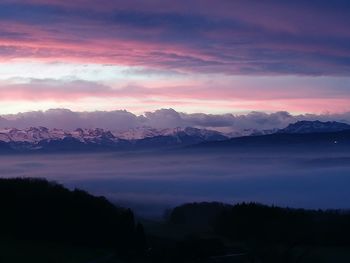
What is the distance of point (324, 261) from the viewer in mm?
35062

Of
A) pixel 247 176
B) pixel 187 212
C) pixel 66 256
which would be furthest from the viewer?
pixel 247 176

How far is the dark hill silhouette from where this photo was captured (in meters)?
36.8

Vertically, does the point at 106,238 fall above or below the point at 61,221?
below

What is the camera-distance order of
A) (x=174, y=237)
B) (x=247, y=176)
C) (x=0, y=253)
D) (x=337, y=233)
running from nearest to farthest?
(x=0, y=253)
(x=174, y=237)
(x=337, y=233)
(x=247, y=176)

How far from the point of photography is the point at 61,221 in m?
37.7

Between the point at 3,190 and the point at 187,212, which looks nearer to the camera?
the point at 3,190

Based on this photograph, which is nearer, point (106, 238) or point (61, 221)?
point (106, 238)

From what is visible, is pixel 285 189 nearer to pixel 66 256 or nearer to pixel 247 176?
pixel 247 176

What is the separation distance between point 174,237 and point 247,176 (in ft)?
464

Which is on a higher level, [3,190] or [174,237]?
[3,190]

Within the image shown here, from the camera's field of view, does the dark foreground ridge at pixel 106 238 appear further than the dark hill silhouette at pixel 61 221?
No

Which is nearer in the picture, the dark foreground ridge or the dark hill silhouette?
the dark foreground ridge

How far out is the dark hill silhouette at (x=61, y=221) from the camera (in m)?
36.8

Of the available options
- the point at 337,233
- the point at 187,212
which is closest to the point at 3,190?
the point at 337,233
